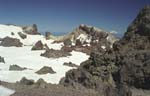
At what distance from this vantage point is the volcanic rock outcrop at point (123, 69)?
50.5ft

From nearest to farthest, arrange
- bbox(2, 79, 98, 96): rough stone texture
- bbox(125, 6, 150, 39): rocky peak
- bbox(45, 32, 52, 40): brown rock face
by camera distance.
Result: bbox(2, 79, 98, 96): rough stone texture, bbox(125, 6, 150, 39): rocky peak, bbox(45, 32, 52, 40): brown rock face

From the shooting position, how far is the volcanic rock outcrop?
1541 centimetres

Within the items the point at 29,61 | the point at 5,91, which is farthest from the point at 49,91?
the point at 29,61

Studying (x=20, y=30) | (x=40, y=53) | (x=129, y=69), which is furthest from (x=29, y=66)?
(x=20, y=30)

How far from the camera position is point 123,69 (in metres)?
16.1

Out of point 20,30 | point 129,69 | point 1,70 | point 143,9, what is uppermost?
point 20,30

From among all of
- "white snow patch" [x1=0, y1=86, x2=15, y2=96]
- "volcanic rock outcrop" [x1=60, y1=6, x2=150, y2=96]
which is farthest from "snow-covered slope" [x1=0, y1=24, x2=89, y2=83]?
"white snow patch" [x1=0, y1=86, x2=15, y2=96]

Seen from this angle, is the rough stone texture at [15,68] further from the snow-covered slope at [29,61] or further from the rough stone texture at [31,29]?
the rough stone texture at [31,29]

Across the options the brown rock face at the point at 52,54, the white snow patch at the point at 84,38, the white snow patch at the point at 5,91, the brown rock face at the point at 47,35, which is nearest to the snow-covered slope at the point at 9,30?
the brown rock face at the point at 47,35

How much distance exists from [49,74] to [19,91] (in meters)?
9.85

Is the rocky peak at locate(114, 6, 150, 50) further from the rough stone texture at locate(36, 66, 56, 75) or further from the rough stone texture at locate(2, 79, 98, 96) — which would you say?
the rough stone texture at locate(36, 66, 56, 75)

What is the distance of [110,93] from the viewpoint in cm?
1451

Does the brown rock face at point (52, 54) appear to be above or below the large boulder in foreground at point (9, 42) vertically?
below

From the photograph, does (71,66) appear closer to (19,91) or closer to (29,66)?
(29,66)
